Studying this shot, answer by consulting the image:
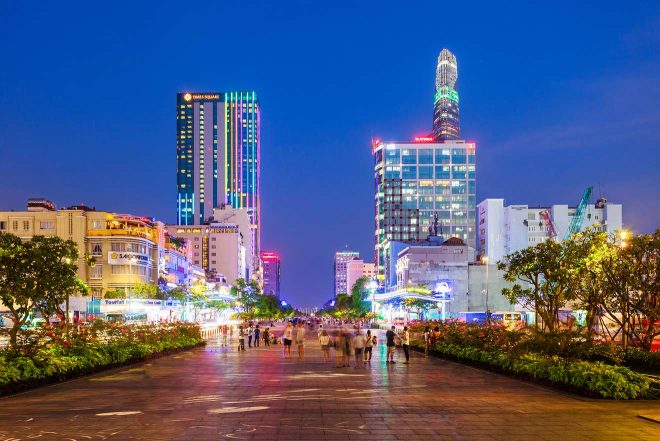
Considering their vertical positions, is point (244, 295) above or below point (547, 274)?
below

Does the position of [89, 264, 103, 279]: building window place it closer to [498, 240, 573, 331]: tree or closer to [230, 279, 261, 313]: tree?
[230, 279, 261, 313]: tree

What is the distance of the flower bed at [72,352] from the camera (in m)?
20.6

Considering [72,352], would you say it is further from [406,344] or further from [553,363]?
[553,363]

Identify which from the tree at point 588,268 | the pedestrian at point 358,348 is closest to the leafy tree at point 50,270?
the pedestrian at point 358,348

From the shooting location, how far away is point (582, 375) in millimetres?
19375

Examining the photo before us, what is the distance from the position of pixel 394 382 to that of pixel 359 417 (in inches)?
329

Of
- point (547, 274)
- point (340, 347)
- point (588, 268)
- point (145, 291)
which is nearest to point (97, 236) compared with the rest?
point (145, 291)

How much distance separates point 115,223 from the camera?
351 feet

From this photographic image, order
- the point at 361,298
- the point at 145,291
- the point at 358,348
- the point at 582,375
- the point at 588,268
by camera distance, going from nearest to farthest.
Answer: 1. the point at 582,375
2. the point at 588,268
3. the point at 358,348
4. the point at 145,291
5. the point at 361,298

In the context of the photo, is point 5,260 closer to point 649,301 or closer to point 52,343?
point 52,343

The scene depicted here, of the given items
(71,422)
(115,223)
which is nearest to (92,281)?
(115,223)

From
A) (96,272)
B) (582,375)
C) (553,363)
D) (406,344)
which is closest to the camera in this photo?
(582,375)

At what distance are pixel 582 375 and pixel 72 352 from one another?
17130 millimetres

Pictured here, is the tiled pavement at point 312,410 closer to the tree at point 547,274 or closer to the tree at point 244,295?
the tree at point 547,274
